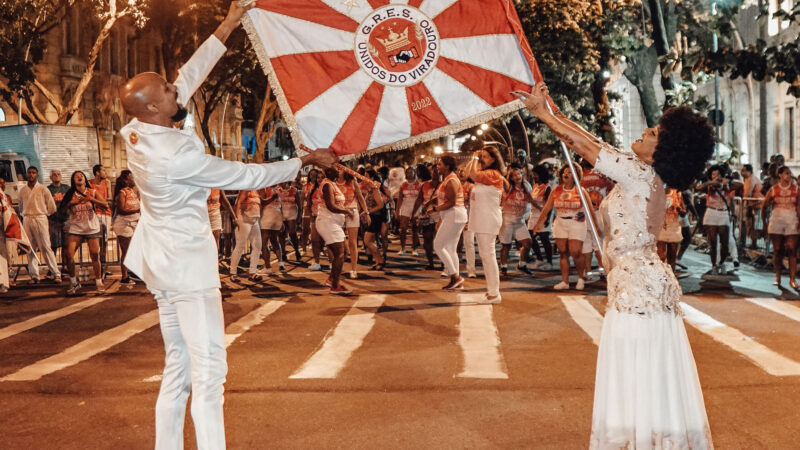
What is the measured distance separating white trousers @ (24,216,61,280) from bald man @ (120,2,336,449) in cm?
1145

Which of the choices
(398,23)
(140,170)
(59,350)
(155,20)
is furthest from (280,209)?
(155,20)

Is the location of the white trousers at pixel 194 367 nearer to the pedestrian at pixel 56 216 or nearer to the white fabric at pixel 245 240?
the white fabric at pixel 245 240

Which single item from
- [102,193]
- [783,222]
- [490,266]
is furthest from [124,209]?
[783,222]

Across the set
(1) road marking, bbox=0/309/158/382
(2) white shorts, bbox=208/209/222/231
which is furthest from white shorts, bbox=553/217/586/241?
(1) road marking, bbox=0/309/158/382

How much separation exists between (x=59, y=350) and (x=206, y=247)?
5188 mm

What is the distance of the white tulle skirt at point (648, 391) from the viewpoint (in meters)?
4.17

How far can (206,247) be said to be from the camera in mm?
4246

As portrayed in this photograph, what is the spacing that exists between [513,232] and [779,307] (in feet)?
17.7

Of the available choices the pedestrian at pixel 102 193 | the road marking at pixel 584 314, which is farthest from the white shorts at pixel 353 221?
the road marking at pixel 584 314

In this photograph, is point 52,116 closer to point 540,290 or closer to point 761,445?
point 540,290

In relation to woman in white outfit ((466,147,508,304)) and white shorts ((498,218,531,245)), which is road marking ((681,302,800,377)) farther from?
white shorts ((498,218,531,245))

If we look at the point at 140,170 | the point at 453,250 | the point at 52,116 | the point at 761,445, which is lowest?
the point at 761,445

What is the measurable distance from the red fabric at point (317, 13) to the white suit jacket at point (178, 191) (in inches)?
69.9

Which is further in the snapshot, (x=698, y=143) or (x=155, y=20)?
(x=155, y=20)
